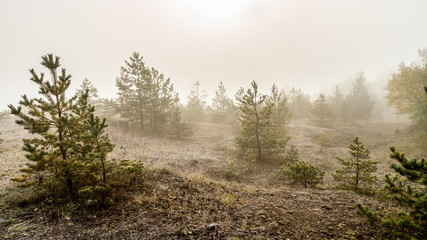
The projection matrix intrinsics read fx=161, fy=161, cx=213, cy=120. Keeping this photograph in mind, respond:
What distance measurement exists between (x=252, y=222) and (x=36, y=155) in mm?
5378

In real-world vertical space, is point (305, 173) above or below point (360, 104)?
below

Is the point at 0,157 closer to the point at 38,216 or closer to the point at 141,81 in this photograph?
the point at 38,216

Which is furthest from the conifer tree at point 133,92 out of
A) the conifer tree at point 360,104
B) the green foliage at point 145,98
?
the conifer tree at point 360,104

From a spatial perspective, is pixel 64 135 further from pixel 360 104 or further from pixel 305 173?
pixel 360 104

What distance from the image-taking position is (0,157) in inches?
347

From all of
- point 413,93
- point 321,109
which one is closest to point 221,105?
point 321,109

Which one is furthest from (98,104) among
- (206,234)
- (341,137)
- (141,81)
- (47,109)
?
(341,137)

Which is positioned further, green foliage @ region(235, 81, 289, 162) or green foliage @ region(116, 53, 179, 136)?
green foliage @ region(116, 53, 179, 136)

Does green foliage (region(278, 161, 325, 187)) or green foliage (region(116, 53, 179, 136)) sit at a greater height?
green foliage (region(116, 53, 179, 136))

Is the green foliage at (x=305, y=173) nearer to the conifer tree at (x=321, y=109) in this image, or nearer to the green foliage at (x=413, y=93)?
the green foliage at (x=413, y=93)

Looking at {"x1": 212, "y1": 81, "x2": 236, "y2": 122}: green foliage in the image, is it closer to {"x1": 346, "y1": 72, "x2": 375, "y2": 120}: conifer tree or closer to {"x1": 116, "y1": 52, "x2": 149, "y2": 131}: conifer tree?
{"x1": 116, "y1": 52, "x2": 149, "y2": 131}: conifer tree

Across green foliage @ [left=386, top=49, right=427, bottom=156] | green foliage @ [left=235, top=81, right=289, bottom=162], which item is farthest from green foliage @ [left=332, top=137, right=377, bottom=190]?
green foliage @ [left=386, top=49, right=427, bottom=156]

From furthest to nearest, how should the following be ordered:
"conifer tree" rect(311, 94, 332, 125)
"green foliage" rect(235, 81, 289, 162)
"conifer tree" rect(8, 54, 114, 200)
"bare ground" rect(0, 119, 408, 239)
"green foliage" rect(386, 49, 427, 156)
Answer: "conifer tree" rect(311, 94, 332, 125) < "green foliage" rect(386, 49, 427, 156) < "green foliage" rect(235, 81, 289, 162) < "conifer tree" rect(8, 54, 114, 200) < "bare ground" rect(0, 119, 408, 239)

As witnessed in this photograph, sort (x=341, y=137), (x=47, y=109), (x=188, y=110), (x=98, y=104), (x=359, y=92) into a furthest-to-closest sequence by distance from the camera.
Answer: (x=359, y=92) < (x=188, y=110) < (x=98, y=104) < (x=341, y=137) < (x=47, y=109)
